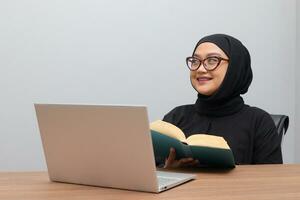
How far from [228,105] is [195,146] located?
589 millimetres

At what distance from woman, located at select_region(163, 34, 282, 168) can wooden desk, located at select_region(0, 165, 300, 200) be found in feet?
1.39

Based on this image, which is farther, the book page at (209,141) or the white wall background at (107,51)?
the white wall background at (107,51)

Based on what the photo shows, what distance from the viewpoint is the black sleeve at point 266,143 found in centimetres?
158

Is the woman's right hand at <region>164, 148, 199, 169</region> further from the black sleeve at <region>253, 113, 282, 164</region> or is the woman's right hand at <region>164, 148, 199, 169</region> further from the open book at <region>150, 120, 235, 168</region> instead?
the black sleeve at <region>253, 113, 282, 164</region>

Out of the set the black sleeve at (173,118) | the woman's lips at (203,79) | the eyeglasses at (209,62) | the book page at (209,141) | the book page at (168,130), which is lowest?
the black sleeve at (173,118)

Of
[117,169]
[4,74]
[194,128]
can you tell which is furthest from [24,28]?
[117,169]

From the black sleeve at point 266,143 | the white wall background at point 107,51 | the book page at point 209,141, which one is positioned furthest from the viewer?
the white wall background at point 107,51

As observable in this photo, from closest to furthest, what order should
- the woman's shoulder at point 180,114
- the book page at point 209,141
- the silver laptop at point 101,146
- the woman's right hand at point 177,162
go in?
the silver laptop at point 101,146 < the book page at point 209,141 < the woman's right hand at point 177,162 < the woman's shoulder at point 180,114

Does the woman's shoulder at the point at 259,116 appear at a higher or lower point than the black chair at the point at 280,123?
higher

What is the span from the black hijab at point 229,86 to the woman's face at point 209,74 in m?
0.02

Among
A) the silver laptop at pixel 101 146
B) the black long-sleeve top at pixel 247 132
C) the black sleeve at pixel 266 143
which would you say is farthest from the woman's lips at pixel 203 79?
the silver laptop at pixel 101 146

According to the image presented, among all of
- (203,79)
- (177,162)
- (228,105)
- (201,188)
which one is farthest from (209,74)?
(201,188)

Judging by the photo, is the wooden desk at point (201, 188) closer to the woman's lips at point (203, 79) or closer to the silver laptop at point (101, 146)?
the silver laptop at point (101, 146)

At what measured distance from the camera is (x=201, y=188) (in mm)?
1018
